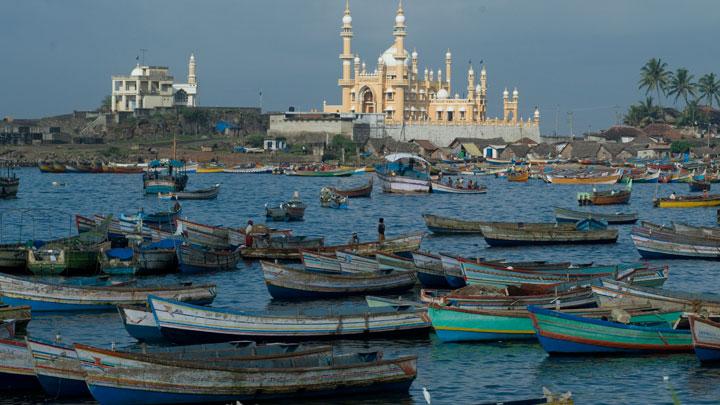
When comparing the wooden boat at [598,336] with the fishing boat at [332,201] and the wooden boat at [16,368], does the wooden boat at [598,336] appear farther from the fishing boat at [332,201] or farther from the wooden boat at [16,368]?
the fishing boat at [332,201]

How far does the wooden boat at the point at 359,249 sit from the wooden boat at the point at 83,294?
988 centimetres

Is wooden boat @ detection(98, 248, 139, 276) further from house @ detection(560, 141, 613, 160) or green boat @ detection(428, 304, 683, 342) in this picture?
house @ detection(560, 141, 613, 160)

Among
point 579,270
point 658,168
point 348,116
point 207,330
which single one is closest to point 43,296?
point 207,330

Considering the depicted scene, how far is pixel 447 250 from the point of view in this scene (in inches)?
2105

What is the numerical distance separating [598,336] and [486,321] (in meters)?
2.89

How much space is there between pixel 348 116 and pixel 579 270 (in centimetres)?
11530

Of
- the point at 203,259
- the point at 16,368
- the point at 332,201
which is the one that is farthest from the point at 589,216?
the point at 16,368

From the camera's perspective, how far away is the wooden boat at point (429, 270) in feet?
123

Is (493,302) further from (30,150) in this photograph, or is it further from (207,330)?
(30,150)

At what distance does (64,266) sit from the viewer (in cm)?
4062

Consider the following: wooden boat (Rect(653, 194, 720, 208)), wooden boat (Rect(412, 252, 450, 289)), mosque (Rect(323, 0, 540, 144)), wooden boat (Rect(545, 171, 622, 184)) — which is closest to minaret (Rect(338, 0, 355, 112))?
mosque (Rect(323, 0, 540, 144))

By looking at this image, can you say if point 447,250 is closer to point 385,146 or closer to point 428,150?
point 385,146

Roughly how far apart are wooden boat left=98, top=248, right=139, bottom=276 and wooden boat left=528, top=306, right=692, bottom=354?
17.9 m

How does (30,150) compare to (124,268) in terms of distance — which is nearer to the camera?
(124,268)
